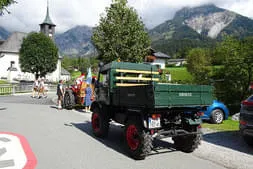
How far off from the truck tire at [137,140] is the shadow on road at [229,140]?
9.43ft

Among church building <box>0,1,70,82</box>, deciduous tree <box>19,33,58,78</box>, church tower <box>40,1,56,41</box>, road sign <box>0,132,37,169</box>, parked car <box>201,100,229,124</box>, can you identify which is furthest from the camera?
church tower <box>40,1,56,41</box>

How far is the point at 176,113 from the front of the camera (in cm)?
674

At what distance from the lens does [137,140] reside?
6426 millimetres

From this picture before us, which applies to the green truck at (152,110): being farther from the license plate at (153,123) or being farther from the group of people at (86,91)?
the group of people at (86,91)

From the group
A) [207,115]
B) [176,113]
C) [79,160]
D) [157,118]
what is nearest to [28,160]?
[79,160]

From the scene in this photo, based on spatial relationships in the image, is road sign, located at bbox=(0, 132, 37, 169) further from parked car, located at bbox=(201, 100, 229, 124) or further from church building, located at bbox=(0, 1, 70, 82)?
church building, located at bbox=(0, 1, 70, 82)

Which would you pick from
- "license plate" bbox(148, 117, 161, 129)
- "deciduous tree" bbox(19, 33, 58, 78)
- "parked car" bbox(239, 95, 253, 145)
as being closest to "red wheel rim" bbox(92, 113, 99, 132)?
"license plate" bbox(148, 117, 161, 129)

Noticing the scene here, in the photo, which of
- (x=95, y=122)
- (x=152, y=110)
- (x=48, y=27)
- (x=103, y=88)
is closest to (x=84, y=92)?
(x=95, y=122)

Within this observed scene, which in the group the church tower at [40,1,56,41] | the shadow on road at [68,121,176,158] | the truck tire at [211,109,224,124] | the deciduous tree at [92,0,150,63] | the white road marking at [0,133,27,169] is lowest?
the shadow on road at [68,121,176,158]

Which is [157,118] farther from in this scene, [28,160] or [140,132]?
[28,160]

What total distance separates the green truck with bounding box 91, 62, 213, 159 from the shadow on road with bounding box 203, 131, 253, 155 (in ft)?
4.55

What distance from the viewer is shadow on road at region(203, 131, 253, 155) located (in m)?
7.41

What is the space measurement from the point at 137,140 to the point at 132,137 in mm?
231

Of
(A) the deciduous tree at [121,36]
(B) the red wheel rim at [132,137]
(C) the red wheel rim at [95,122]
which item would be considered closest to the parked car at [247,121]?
(B) the red wheel rim at [132,137]
